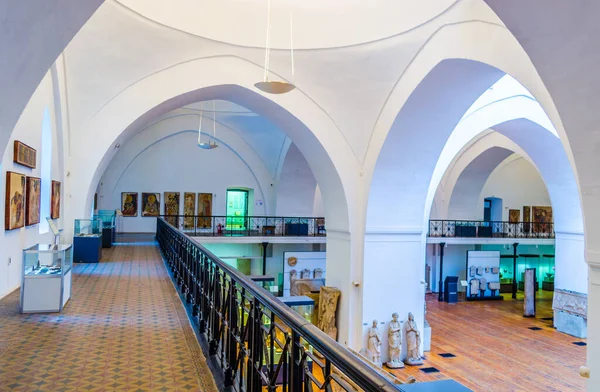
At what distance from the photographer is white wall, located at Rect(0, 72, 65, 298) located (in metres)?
7.26

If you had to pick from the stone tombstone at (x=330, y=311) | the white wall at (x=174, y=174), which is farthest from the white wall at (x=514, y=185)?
the stone tombstone at (x=330, y=311)

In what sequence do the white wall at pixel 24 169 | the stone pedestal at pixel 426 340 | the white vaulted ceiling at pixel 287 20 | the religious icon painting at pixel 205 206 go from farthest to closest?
the religious icon painting at pixel 205 206 < the stone pedestal at pixel 426 340 < the white vaulted ceiling at pixel 287 20 < the white wall at pixel 24 169

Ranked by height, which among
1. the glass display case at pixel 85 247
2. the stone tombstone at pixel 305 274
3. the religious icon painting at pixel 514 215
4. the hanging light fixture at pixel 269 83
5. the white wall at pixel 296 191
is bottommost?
the stone tombstone at pixel 305 274

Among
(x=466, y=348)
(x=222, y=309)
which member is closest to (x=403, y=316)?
(x=466, y=348)

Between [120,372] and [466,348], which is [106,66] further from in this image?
[466,348]

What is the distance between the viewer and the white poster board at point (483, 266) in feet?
68.0

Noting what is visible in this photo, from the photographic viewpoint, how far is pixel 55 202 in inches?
421

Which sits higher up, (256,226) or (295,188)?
(295,188)

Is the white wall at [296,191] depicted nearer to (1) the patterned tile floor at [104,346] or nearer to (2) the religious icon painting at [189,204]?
(2) the religious icon painting at [189,204]

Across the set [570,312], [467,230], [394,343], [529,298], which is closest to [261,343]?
[394,343]

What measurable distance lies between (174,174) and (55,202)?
11820mm

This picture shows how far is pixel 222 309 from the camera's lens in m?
4.29

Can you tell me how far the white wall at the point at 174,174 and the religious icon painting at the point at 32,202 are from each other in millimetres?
12574

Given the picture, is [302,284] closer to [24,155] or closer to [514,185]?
[24,155]
